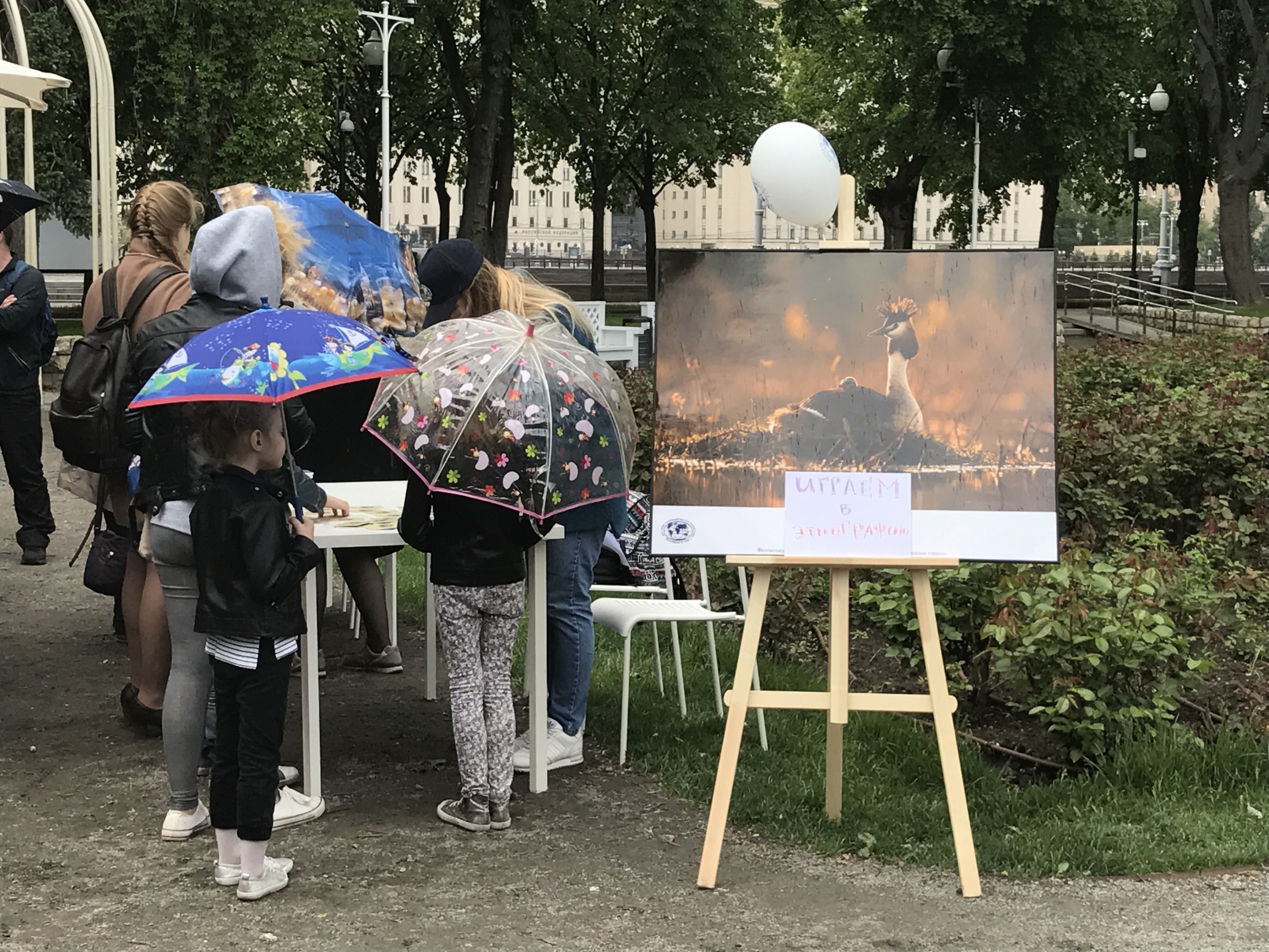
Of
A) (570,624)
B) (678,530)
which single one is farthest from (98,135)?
(678,530)

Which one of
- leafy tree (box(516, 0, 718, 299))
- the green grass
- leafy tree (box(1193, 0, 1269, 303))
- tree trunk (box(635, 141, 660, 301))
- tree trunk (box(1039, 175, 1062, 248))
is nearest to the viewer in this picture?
the green grass

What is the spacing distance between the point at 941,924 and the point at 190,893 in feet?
6.70

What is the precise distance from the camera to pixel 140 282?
555 cm

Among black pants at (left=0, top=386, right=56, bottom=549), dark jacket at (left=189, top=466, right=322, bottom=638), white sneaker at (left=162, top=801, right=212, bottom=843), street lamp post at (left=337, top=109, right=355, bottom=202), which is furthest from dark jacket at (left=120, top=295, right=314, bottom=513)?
street lamp post at (left=337, top=109, right=355, bottom=202)

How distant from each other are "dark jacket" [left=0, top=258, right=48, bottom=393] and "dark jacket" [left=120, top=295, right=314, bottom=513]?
347 cm

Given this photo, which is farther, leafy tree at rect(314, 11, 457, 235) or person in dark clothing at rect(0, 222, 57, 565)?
leafy tree at rect(314, 11, 457, 235)

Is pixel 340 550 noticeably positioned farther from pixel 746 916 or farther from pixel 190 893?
pixel 746 916

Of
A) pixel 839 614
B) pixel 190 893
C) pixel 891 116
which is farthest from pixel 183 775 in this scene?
pixel 891 116

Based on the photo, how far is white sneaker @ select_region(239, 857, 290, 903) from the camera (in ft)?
13.6

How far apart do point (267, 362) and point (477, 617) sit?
1.20 meters

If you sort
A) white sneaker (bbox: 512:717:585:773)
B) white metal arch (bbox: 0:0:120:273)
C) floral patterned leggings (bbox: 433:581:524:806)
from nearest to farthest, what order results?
floral patterned leggings (bbox: 433:581:524:806) → white sneaker (bbox: 512:717:585:773) → white metal arch (bbox: 0:0:120:273)

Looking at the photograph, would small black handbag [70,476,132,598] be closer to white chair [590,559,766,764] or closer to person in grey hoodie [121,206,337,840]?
person in grey hoodie [121,206,337,840]

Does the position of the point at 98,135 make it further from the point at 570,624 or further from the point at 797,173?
the point at 797,173

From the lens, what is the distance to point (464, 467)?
4.34 meters
